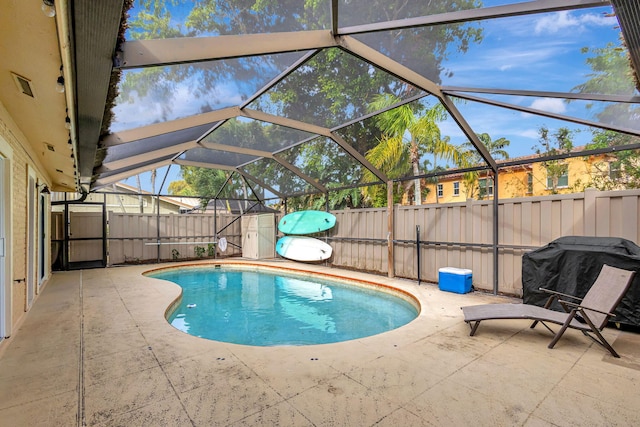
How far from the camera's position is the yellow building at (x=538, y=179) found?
11258mm

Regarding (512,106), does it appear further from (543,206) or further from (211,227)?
(211,227)

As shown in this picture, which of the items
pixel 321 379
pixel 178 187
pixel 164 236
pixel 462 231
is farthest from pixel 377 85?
pixel 178 187

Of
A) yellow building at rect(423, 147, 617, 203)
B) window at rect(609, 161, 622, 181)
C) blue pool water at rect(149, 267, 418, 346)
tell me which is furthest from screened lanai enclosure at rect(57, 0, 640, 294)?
window at rect(609, 161, 622, 181)

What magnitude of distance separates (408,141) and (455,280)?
6.24 meters

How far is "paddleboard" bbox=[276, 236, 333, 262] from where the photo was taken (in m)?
9.41

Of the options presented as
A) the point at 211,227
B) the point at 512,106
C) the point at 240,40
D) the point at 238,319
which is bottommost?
the point at 238,319

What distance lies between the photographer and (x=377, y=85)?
485 cm

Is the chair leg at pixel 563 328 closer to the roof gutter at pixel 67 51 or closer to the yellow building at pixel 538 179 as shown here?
the roof gutter at pixel 67 51

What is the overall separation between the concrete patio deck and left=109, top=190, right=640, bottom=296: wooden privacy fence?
5.40 ft

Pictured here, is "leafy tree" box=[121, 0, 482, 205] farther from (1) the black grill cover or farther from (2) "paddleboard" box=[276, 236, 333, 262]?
(2) "paddleboard" box=[276, 236, 333, 262]

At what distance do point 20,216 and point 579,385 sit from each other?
653 cm

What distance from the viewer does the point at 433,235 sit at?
6574 mm

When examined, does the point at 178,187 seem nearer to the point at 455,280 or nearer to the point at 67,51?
the point at 455,280

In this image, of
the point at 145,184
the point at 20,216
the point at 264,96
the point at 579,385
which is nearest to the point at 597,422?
the point at 579,385
